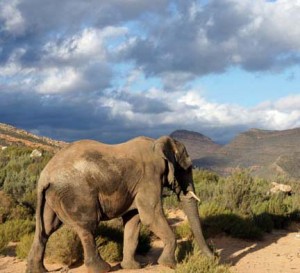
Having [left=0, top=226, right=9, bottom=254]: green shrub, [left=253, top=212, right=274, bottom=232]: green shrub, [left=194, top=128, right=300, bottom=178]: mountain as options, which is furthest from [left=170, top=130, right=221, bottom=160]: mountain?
[left=0, top=226, right=9, bottom=254]: green shrub

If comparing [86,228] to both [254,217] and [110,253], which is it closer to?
[110,253]

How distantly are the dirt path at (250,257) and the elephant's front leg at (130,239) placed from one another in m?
0.18

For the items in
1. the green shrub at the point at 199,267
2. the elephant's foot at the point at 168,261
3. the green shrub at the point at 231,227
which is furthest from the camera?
the green shrub at the point at 231,227

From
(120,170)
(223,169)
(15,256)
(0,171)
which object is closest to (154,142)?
(120,170)

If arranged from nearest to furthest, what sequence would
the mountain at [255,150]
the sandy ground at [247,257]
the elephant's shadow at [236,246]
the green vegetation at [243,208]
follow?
the sandy ground at [247,257]
the elephant's shadow at [236,246]
the green vegetation at [243,208]
the mountain at [255,150]

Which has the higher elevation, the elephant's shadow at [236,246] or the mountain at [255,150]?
the mountain at [255,150]

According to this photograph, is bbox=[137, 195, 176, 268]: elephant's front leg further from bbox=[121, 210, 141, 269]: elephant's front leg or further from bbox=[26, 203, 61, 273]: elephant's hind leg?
bbox=[26, 203, 61, 273]: elephant's hind leg

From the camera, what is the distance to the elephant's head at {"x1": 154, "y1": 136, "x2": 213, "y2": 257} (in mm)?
9073

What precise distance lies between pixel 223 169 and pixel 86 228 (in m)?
39.6

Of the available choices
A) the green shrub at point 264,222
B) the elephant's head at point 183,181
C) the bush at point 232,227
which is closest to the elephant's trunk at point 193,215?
the elephant's head at point 183,181

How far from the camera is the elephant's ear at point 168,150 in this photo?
8875 mm

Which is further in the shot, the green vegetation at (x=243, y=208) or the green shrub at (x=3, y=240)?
the green vegetation at (x=243, y=208)

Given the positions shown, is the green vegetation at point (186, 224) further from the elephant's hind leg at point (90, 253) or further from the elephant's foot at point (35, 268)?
the elephant's hind leg at point (90, 253)

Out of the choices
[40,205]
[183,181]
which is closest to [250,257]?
[183,181]
